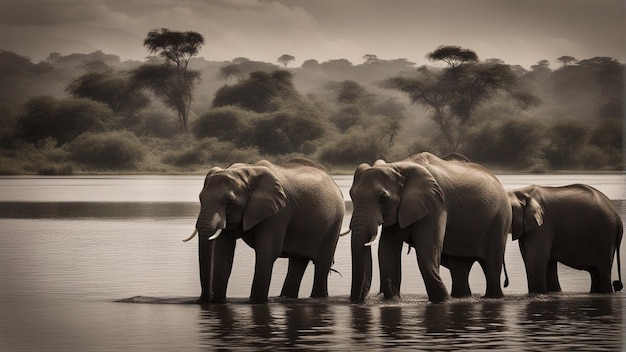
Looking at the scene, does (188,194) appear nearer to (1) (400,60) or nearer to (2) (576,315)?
(2) (576,315)

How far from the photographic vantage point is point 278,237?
13.0 metres

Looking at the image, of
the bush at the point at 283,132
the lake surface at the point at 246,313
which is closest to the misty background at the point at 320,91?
the bush at the point at 283,132

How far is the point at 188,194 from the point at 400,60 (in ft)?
387

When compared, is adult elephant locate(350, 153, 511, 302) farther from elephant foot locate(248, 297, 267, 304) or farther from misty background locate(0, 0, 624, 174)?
misty background locate(0, 0, 624, 174)

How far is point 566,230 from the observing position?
14219 millimetres

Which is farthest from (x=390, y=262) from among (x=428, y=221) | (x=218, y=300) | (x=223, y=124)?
(x=223, y=124)

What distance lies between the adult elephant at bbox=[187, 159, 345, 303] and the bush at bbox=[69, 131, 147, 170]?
189ft

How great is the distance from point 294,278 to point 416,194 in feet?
5.06

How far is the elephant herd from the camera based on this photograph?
12.7m

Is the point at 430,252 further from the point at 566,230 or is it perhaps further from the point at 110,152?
the point at 110,152

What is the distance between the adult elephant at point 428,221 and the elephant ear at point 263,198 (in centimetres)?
66

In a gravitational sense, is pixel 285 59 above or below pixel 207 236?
above

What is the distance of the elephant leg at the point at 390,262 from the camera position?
12727mm

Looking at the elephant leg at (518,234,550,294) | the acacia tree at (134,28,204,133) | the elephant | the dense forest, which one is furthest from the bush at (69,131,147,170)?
the elephant leg at (518,234,550,294)
